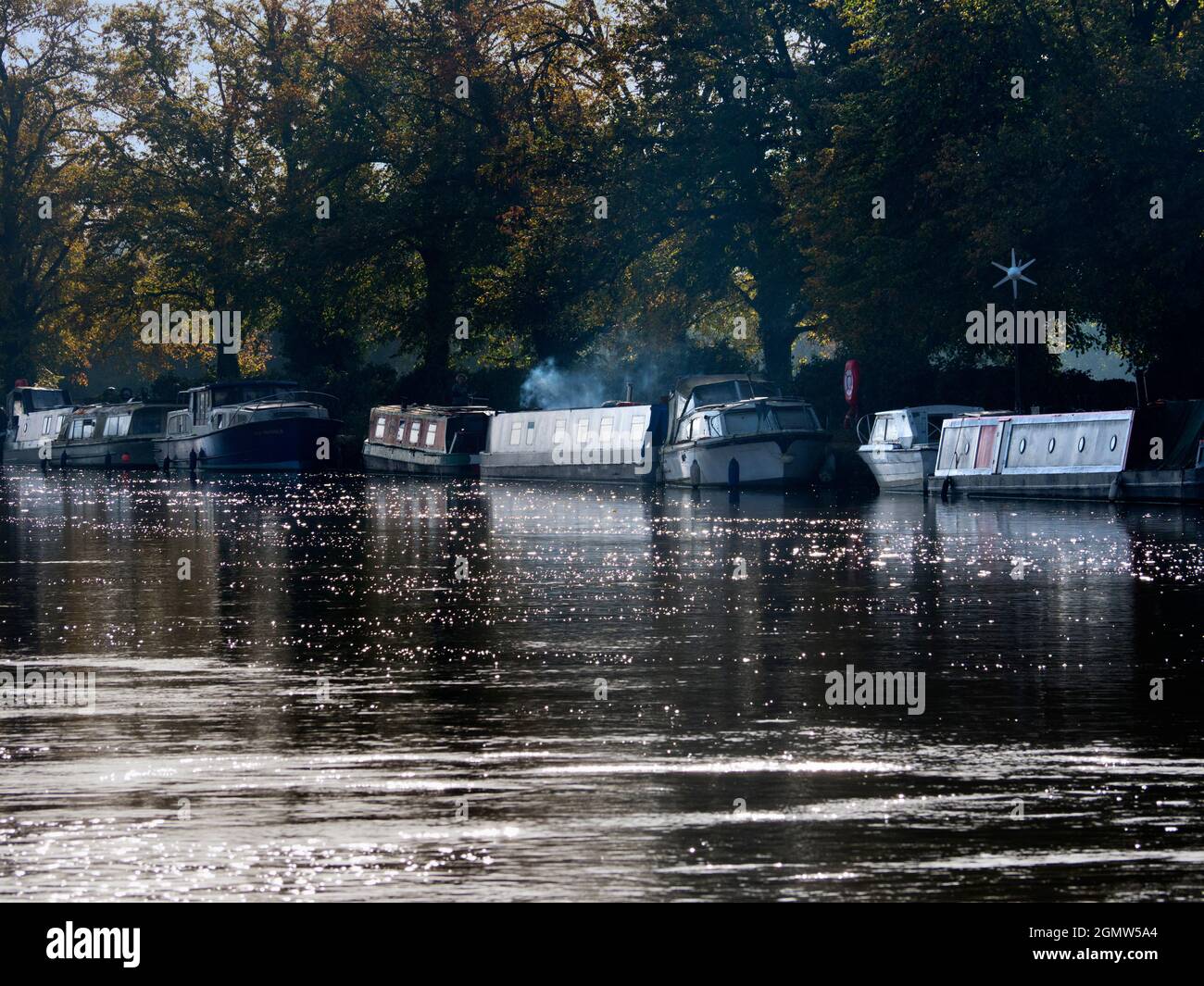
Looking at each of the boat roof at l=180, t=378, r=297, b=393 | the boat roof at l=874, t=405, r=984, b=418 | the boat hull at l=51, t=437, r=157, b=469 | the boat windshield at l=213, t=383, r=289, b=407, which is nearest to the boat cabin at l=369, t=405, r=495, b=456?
the boat roof at l=180, t=378, r=297, b=393

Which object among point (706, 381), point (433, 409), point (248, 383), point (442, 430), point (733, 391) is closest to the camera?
point (733, 391)

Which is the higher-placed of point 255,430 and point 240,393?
point 240,393

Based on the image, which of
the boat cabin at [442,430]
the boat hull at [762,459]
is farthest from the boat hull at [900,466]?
the boat cabin at [442,430]

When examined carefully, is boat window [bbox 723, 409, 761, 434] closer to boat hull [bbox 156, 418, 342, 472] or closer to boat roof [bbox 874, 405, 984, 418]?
boat roof [bbox 874, 405, 984, 418]

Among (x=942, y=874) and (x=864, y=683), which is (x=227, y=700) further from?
(x=942, y=874)

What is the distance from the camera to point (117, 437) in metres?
87.7

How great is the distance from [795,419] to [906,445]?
4.39 m

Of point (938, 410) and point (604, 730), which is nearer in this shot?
point (604, 730)

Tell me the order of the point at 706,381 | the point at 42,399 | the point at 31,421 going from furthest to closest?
the point at 42,399 → the point at 31,421 → the point at 706,381

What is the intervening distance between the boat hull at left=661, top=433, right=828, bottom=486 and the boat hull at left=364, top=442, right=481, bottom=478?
18222 millimetres

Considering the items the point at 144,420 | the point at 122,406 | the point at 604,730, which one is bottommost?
the point at 604,730

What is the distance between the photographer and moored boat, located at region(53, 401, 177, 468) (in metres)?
86.4

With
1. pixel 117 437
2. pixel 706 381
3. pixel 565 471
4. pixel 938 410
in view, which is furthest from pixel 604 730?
pixel 117 437

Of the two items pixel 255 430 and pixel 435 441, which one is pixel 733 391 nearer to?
pixel 435 441
